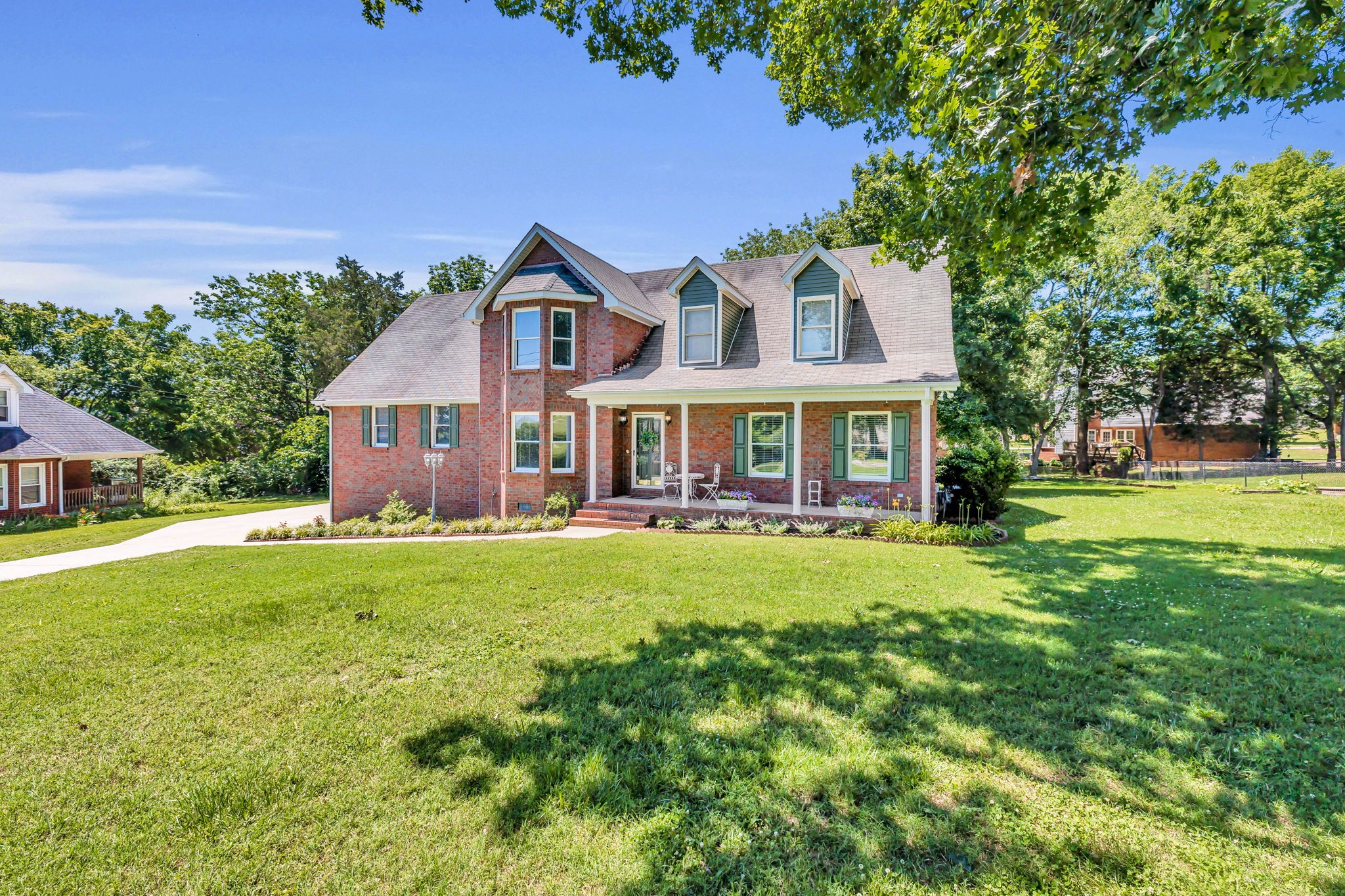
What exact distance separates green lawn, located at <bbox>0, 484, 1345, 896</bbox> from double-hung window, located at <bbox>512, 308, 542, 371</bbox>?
9076 mm

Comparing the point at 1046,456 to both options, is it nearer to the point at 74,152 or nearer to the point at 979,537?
the point at 979,537

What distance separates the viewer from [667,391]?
13.3 meters

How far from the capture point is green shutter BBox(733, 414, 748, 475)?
14680 millimetres

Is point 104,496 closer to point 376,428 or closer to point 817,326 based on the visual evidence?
point 376,428

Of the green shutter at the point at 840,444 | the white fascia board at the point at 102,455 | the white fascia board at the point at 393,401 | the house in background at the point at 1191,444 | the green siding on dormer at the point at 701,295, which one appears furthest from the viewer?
the house in background at the point at 1191,444

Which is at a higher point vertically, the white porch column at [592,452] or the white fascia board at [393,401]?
the white fascia board at [393,401]

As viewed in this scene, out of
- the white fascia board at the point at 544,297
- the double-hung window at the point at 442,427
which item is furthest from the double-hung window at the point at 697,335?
the double-hung window at the point at 442,427

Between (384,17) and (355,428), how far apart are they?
14.8m

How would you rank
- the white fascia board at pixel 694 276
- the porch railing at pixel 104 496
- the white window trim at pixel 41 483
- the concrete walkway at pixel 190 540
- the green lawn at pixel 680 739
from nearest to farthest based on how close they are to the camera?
the green lawn at pixel 680 739
the concrete walkway at pixel 190 540
the white fascia board at pixel 694 276
the white window trim at pixel 41 483
the porch railing at pixel 104 496

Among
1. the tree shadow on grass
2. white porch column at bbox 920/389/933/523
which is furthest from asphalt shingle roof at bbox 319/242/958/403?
the tree shadow on grass

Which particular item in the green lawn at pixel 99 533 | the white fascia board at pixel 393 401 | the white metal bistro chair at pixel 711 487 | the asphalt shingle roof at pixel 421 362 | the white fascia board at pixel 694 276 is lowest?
the green lawn at pixel 99 533

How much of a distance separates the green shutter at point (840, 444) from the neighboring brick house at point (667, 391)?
0.13 ft

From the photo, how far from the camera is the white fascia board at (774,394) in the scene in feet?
38.0

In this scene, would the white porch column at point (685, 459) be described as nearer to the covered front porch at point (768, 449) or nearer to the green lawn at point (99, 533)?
the covered front porch at point (768, 449)
